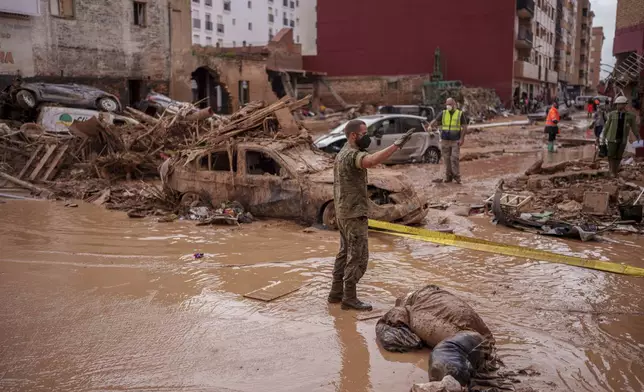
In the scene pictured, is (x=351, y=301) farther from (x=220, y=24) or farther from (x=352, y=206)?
(x=220, y=24)

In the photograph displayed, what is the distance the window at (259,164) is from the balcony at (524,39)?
37860 mm

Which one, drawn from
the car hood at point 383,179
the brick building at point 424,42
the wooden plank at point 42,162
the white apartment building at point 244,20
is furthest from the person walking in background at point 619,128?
the white apartment building at point 244,20

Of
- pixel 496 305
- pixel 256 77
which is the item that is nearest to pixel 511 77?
pixel 256 77

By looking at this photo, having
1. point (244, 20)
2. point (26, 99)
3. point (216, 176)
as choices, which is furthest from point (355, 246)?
point (244, 20)

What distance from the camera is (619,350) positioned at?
15.3 feet

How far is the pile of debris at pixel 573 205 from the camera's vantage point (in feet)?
29.1

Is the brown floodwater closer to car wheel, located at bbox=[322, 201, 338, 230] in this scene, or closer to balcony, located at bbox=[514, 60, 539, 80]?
car wheel, located at bbox=[322, 201, 338, 230]

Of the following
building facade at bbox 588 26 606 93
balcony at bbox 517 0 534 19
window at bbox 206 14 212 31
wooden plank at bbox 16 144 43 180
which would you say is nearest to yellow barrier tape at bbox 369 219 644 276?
wooden plank at bbox 16 144 43 180

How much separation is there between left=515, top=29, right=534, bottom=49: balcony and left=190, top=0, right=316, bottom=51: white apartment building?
2909cm

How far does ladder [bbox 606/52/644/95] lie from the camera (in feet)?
53.0

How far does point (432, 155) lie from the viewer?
17797mm

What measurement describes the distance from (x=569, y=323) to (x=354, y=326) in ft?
6.52

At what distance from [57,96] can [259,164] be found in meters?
15.0

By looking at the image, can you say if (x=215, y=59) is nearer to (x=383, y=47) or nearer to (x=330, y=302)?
(x=383, y=47)
